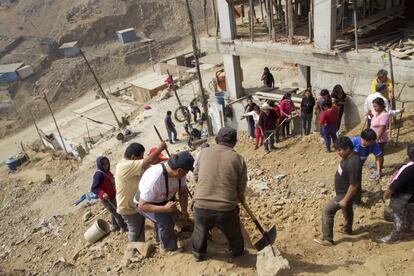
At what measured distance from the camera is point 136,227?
5.67 meters

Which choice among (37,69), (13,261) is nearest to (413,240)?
(13,261)

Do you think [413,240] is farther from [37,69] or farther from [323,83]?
[37,69]

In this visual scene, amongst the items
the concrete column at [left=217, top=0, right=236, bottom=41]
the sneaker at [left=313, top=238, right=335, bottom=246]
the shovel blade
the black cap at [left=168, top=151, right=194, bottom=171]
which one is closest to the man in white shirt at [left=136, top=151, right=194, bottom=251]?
the black cap at [left=168, top=151, right=194, bottom=171]

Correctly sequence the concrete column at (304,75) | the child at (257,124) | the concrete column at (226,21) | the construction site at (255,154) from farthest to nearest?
the concrete column at (304,75)
the concrete column at (226,21)
the child at (257,124)
the construction site at (255,154)

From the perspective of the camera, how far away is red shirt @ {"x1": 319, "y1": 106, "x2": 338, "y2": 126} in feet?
27.5

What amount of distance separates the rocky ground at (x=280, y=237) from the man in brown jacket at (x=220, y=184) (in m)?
0.84

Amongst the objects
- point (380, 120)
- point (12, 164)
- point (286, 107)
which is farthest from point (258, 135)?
point (12, 164)

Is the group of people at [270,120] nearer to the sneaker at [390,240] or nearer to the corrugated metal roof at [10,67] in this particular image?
the sneaker at [390,240]

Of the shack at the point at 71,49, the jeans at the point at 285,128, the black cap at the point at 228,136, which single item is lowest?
the shack at the point at 71,49

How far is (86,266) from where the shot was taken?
19.9 feet

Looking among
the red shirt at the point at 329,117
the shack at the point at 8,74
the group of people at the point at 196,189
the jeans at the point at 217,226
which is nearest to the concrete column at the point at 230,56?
the red shirt at the point at 329,117

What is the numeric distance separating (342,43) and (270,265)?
7.98 m

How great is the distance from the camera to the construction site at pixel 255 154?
4973mm

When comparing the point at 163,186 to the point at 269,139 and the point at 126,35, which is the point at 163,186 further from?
the point at 126,35
